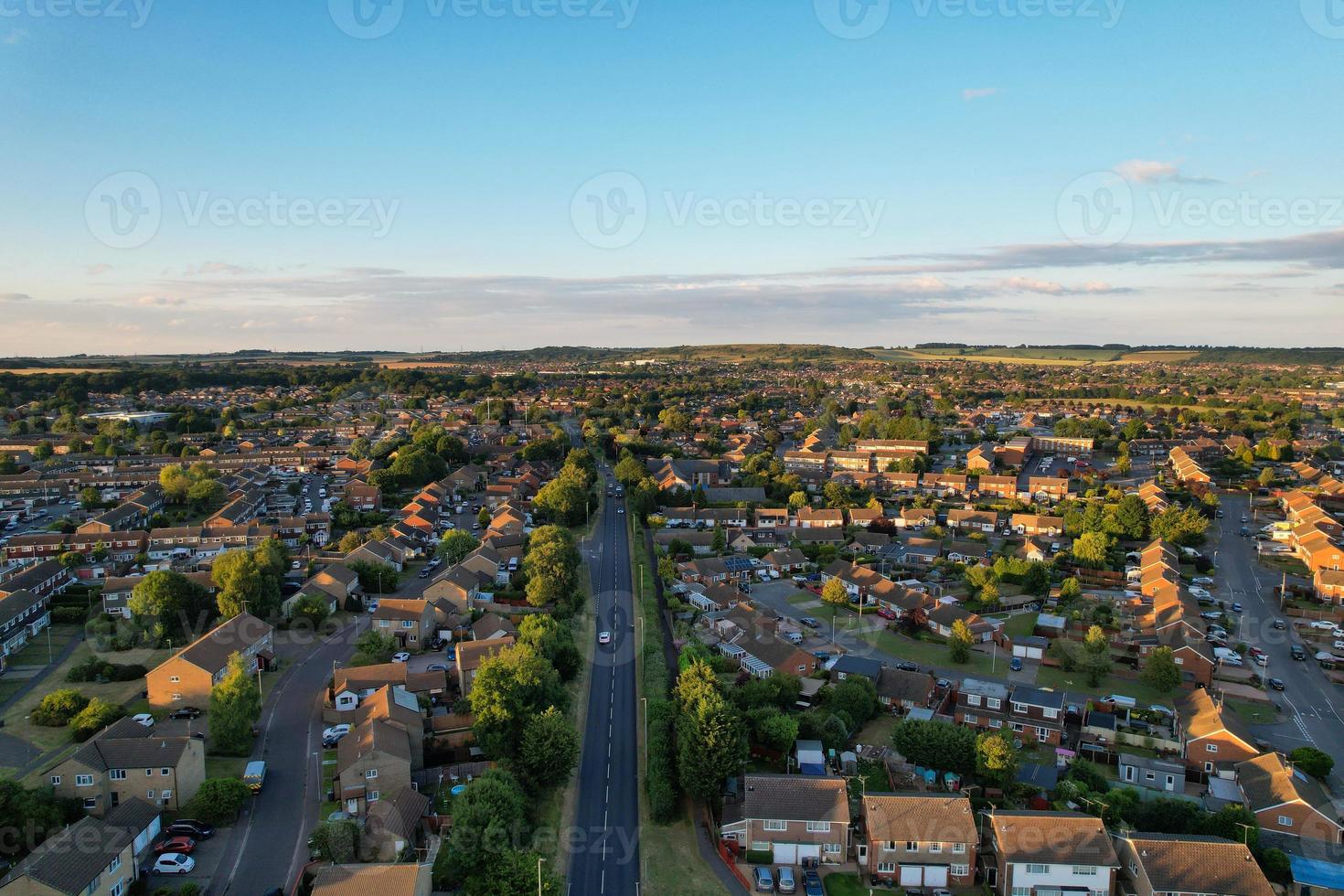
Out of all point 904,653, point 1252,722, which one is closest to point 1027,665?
point 904,653

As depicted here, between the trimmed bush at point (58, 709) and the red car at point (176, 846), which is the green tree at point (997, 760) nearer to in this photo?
the red car at point (176, 846)

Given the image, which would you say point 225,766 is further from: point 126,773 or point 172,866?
point 172,866

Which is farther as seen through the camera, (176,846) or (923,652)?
(923,652)

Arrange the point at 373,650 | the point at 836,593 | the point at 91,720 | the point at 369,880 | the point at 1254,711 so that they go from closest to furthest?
the point at 369,880, the point at 91,720, the point at 1254,711, the point at 373,650, the point at 836,593

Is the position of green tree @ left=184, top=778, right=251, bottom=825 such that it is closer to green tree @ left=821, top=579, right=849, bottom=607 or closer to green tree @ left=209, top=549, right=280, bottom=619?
green tree @ left=209, top=549, right=280, bottom=619

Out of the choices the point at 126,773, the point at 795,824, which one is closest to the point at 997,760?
the point at 795,824

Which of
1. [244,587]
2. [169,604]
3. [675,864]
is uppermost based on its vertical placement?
[244,587]

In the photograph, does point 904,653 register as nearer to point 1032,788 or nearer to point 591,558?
point 1032,788

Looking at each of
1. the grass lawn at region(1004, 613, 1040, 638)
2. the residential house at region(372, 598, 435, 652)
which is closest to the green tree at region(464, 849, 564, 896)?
the residential house at region(372, 598, 435, 652)
